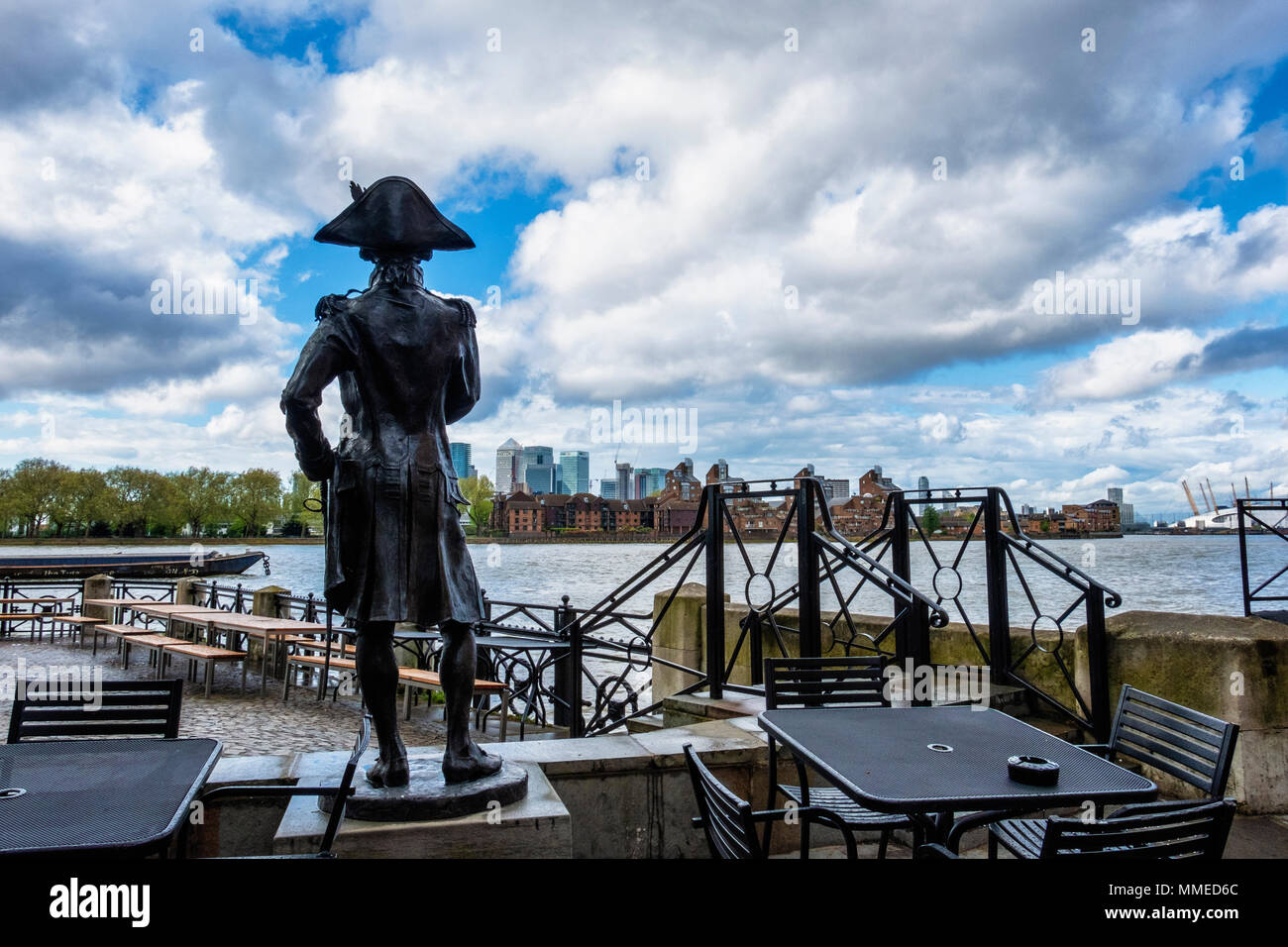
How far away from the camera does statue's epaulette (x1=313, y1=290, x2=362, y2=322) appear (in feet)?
11.4

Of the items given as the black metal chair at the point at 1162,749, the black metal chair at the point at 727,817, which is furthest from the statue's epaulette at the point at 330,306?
the black metal chair at the point at 1162,749

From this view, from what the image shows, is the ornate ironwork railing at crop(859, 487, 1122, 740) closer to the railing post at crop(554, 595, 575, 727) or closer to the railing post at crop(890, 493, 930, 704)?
the railing post at crop(890, 493, 930, 704)

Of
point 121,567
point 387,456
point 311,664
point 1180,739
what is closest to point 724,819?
point 387,456

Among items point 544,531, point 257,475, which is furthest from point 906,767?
point 544,531

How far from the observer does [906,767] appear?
3055 mm

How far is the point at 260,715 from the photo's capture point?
10.5 metres

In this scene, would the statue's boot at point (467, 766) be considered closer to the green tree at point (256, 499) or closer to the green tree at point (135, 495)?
the green tree at point (256, 499)

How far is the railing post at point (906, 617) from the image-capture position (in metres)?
6.05

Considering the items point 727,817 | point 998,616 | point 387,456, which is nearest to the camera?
point 727,817

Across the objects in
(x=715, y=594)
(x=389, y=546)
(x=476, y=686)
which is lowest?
(x=476, y=686)

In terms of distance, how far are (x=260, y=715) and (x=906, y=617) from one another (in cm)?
820

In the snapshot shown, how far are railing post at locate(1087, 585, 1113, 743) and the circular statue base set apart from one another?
4.29 m

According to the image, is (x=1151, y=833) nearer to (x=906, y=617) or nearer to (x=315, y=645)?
(x=906, y=617)
